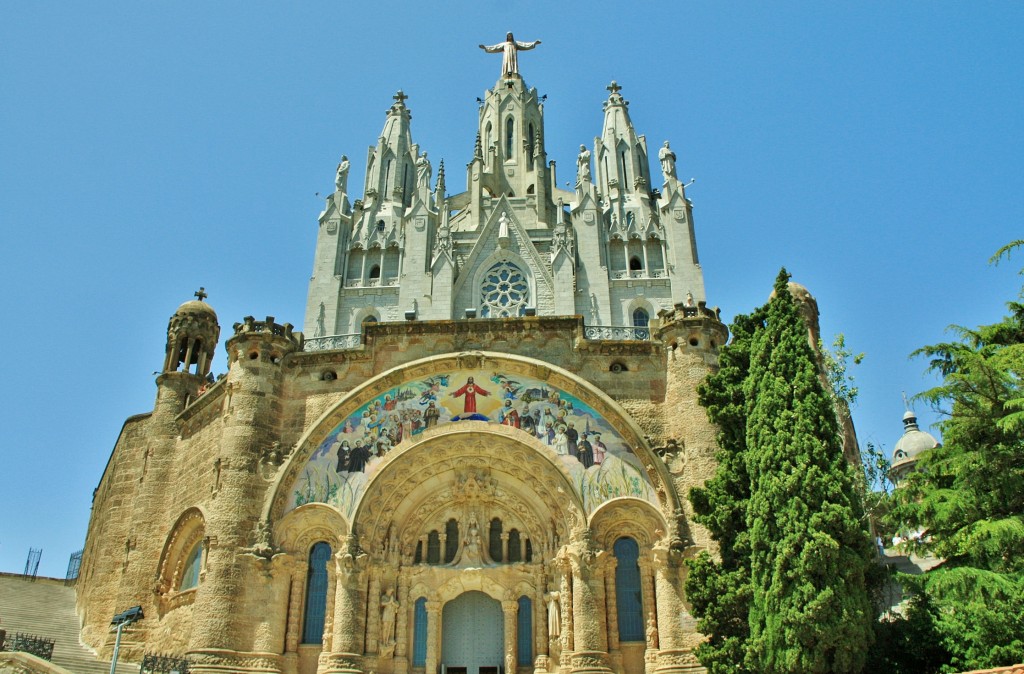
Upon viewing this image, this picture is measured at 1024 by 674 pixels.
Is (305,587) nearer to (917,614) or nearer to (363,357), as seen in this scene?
(363,357)

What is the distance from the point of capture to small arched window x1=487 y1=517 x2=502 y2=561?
20672 millimetres

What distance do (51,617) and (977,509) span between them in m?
24.1

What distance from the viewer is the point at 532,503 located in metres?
20.5

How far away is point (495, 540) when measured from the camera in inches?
822

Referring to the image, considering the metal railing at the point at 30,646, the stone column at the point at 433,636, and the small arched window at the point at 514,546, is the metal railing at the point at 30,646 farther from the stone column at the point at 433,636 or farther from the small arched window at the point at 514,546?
the small arched window at the point at 514,546

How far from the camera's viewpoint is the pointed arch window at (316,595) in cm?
1925

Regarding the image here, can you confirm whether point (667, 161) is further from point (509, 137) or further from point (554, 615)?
point (554, 615)

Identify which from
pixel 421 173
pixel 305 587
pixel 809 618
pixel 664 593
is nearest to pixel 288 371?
pixel 305 587

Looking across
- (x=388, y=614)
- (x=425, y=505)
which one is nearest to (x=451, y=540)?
(x=425, y=505)

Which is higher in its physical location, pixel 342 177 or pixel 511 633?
pixel 342 177

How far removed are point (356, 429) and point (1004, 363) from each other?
1419cm

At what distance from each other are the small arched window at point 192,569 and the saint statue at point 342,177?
2632 cm

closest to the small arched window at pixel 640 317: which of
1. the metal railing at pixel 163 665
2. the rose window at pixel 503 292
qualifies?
the rose window at pixel 503 292

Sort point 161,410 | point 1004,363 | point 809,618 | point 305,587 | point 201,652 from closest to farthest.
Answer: point 809,618 → point 1004,363 → point 201,652 → point 305,587 → point 161,410
